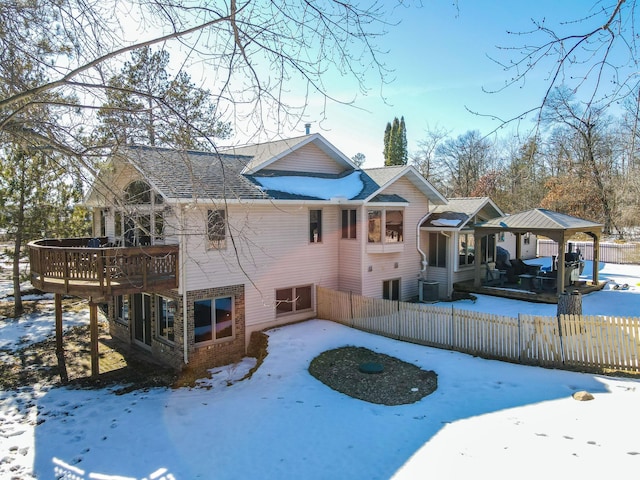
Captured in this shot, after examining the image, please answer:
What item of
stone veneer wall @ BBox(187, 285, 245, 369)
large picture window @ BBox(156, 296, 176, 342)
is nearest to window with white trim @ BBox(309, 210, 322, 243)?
stone veneer wall @ BBox(187, 285, 245, 369)

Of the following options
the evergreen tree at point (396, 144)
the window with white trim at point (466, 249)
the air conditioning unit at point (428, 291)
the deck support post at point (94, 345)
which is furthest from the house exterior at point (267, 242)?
the evergreen tree at point (396, 144)

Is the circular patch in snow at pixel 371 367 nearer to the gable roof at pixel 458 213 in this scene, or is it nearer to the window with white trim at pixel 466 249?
the gable roof at pixel 458 213

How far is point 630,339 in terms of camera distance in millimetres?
9789

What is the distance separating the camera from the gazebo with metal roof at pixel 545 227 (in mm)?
15828

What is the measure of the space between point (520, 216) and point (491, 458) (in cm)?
1311

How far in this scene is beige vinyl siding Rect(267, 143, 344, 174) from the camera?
16391 millimetres

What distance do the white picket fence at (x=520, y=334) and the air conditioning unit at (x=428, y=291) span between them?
4.49 m

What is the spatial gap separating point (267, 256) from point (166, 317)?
3.74m

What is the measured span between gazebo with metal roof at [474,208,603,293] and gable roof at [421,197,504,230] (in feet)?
2.27

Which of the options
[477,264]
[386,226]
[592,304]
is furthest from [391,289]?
[592,304]

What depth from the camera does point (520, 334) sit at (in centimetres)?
1084

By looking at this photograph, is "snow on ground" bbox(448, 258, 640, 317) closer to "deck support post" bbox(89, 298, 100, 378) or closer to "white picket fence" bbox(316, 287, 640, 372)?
"white picket fence" bbox(316, 287, 640, 372)

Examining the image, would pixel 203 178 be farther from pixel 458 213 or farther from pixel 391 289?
pixel 458 213

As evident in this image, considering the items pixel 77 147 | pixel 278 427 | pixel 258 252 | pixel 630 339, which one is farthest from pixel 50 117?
pixel 630 339
